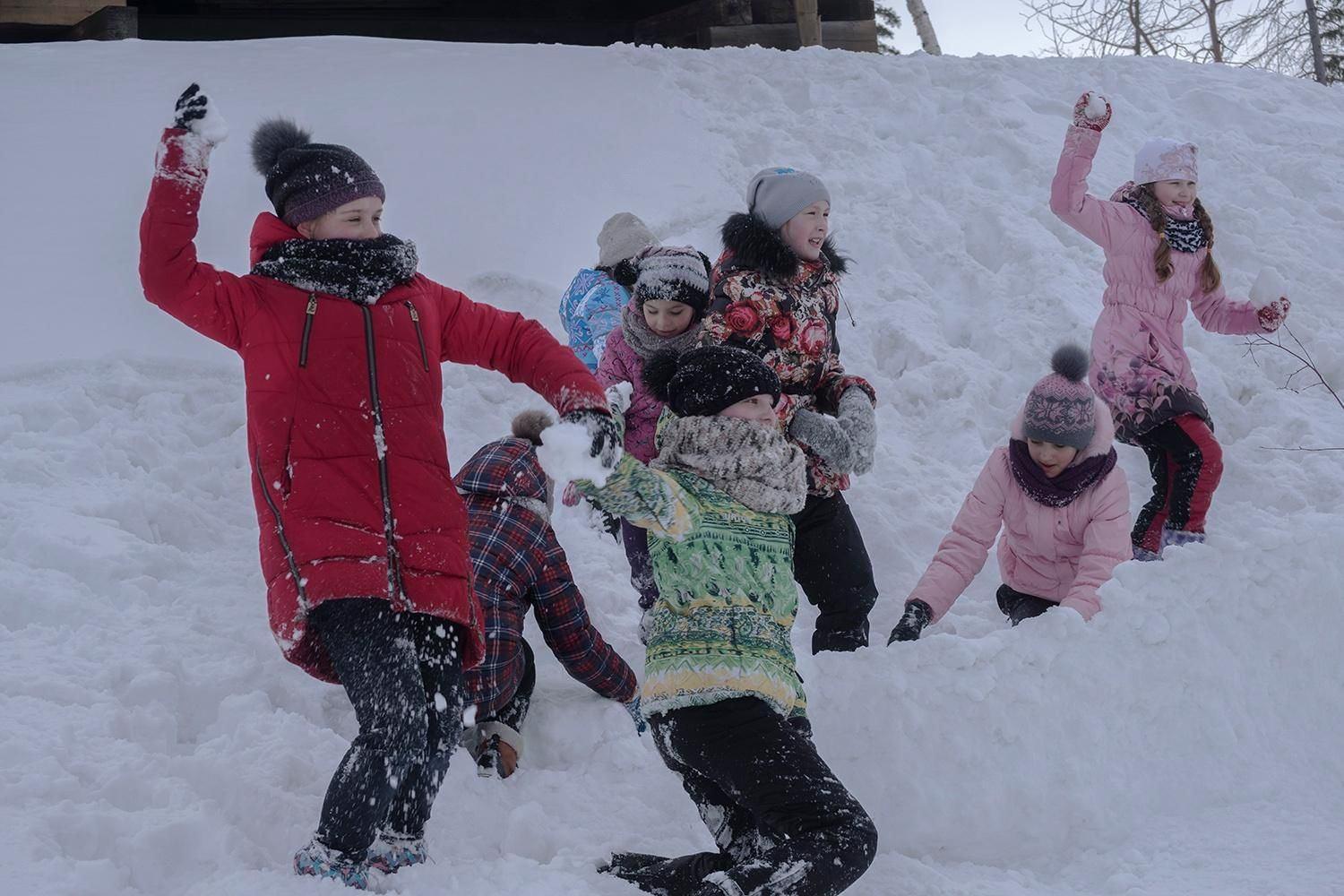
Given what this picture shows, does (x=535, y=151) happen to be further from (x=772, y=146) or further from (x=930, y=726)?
(x=930, y=726)

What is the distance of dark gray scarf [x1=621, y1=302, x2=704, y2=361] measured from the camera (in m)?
4.03

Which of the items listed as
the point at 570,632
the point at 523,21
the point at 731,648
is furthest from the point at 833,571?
the point at 523,21

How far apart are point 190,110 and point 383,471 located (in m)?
0.93

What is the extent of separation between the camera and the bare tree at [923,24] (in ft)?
52.5

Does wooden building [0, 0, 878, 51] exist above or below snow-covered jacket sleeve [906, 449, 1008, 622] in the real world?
above

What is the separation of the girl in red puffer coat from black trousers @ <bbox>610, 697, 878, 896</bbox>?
577 mm

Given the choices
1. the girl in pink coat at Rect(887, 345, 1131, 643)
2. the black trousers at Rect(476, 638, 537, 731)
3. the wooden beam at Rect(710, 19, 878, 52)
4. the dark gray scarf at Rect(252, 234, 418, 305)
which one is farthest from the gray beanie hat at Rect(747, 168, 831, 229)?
the wooden beam at Rect(710, 19, 878, 52)

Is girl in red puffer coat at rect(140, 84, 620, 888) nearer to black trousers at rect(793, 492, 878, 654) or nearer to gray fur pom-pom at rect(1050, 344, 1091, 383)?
black trousers at rect(793, 492, 878, 654)

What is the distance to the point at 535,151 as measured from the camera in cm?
767

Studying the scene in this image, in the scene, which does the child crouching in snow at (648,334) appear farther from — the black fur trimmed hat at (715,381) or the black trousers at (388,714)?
the black trousers at (388,714)

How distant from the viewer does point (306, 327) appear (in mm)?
2762

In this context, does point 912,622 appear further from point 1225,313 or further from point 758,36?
point 758,36

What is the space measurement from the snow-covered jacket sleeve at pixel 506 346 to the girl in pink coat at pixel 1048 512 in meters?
1.58

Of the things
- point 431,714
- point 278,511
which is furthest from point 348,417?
point 431,714
